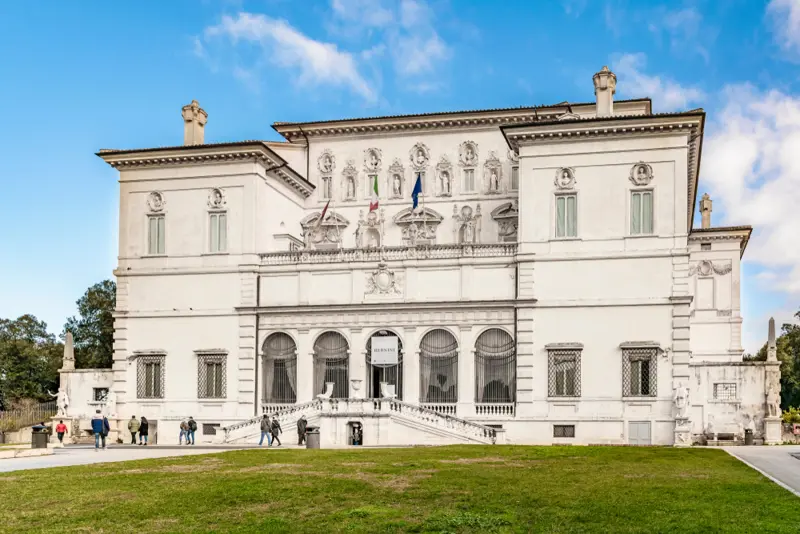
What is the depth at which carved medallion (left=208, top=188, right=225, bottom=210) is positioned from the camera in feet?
169

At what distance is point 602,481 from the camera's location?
76.1ft

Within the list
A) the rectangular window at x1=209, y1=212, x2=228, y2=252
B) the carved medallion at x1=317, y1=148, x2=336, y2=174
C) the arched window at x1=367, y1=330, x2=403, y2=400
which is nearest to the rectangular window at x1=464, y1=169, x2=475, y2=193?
the carved medallion at x1=317, y1=148, x2=336, y2=174

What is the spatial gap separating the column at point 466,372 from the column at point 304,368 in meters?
7.88

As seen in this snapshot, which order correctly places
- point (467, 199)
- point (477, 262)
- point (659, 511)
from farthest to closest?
point (467, 199) → point (477, 262) → point (659, 511)

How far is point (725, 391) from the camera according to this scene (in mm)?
46625

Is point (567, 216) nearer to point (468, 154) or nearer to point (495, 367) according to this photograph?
point (495, 367)

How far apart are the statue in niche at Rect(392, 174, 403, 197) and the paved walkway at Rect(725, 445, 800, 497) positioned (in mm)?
24658

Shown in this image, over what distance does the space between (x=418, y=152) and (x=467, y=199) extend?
415 cm

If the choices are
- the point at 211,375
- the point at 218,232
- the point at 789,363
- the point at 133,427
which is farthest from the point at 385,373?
the point at 789,363

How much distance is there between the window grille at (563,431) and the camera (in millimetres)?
45375

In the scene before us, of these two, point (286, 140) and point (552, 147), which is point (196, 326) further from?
point (552, 147)

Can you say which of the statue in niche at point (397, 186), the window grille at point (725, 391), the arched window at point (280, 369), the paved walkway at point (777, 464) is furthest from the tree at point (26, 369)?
the paved walkway at point (777, 464)

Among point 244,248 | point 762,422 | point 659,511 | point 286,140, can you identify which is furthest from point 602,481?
point 286,140

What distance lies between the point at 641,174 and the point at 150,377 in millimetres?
27903
